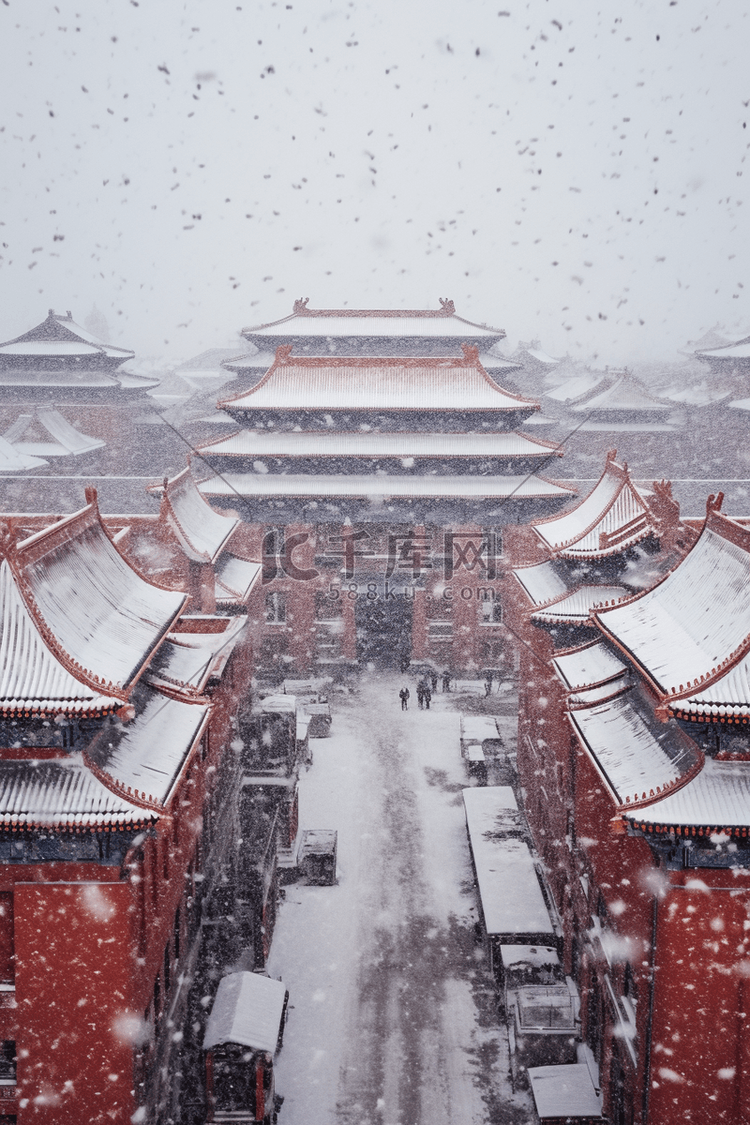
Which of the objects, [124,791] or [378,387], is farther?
[378,387]

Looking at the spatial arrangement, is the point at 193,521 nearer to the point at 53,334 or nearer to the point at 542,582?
the point at 542,582

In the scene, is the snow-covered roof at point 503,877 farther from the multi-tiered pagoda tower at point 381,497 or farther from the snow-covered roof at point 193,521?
the multi-tiered pagoda tower at point 381,497

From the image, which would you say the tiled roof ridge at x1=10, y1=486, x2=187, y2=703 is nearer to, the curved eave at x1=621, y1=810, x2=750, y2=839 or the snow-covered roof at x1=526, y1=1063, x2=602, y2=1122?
the curved eave at x1=621, y1=810, x2=750, y2=839

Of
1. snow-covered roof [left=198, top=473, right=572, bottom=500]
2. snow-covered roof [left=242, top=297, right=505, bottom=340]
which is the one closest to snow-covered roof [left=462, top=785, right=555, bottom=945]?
snow-covered roof [left=198, top=473, right=572, bottom=500]

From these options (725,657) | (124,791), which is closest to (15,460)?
(124,791)

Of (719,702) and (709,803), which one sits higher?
(719,702)

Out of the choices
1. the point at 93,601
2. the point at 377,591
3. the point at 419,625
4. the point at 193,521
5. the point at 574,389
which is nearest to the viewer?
the point at 93,601
